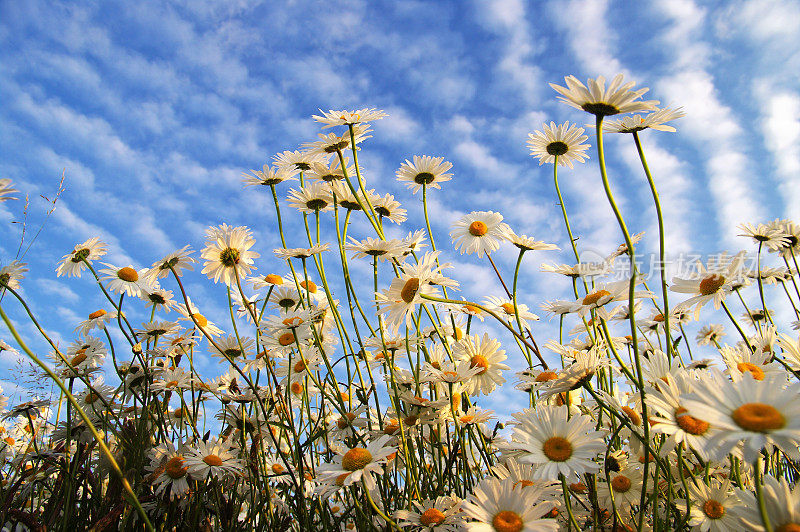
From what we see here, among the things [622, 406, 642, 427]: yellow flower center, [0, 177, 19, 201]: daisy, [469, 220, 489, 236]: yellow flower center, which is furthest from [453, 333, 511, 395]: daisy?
[0, 177, 19, 201]: daisy

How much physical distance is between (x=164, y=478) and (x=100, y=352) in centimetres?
130

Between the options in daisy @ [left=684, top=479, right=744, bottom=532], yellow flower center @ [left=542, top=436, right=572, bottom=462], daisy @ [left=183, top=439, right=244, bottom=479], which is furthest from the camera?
daisy @ [left=183, top=439, right=244, bottom=479]

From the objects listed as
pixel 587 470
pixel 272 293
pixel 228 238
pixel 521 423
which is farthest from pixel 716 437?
pixel 272 293

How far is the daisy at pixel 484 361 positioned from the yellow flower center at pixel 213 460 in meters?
1.19

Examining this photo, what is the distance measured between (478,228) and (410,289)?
975 mm

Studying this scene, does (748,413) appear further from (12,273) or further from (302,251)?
(12,273)

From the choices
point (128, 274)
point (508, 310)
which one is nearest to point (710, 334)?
point (508, 310)

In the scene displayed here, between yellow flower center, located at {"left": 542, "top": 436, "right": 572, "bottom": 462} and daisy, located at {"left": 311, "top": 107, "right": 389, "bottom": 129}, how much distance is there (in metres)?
1.73

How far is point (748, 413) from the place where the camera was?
108 centimetres

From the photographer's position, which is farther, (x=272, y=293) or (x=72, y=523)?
(x=272, y=293)

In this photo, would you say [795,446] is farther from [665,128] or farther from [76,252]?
[76,252]

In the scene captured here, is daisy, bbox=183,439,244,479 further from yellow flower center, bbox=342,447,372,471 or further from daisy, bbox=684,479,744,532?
daisy, bbox=684,479,744,532

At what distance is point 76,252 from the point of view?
3.22m

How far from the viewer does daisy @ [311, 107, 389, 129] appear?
8.36ft
